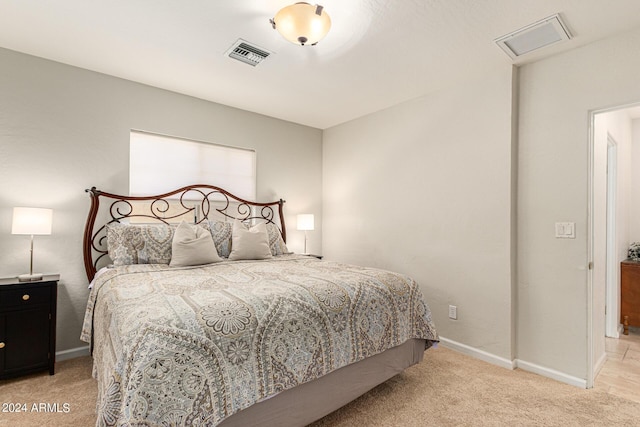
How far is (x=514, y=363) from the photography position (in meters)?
2.67

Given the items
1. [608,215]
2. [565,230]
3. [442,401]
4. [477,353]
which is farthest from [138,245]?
[608,215]

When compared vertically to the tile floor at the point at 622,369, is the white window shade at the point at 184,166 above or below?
above

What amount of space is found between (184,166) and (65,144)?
3.42ft

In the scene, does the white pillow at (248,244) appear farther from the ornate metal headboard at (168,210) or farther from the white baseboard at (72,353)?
the white baseboard at (72,353)

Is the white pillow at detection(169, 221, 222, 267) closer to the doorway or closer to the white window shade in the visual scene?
the white window shade

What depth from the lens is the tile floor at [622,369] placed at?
231 centimetres

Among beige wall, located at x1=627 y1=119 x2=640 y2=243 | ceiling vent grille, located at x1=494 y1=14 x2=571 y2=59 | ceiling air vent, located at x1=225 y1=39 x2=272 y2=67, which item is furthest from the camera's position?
beige wall, located at x1=627 y1=119 x2=640 y2=243

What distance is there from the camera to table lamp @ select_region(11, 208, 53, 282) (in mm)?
2350

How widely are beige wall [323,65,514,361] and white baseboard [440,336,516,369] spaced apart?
0.15 feet

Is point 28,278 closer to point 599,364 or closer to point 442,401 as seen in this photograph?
point 442,401

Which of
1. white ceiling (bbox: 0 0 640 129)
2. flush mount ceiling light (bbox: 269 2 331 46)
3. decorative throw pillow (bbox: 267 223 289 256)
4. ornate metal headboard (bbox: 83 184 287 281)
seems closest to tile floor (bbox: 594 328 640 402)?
white ceiling (bbox: 0 0 640 129)

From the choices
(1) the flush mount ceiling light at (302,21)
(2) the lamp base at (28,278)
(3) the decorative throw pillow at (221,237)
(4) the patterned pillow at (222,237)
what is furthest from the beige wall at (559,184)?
(2) the lamp base at (28,278)

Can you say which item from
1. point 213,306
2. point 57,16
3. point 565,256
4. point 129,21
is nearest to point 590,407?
point 565,256

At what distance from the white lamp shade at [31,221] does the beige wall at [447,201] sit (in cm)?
313
